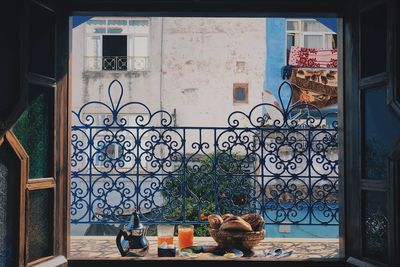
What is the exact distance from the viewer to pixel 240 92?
1284 centimetres

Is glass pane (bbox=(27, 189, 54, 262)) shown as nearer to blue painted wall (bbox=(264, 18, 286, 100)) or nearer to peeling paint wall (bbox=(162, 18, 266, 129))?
peeling paint wall (bbox=(162, 18, 266, 129))

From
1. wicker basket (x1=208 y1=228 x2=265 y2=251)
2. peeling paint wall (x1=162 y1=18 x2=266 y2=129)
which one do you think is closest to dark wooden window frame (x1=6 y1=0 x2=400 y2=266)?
wicker basket (x1=208 y1=228 x2=265 y2=251)

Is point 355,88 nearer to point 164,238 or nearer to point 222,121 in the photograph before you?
point 164,238

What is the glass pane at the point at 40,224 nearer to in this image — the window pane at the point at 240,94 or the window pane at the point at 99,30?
the window pane at the point at 240,94

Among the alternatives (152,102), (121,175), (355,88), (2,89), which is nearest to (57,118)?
(2,89)

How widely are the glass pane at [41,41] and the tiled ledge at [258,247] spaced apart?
1.05m

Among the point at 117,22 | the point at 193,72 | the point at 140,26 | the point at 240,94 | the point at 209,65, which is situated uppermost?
the point at 117,22

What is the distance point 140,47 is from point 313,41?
4.36m

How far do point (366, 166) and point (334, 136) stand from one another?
34.6 inches

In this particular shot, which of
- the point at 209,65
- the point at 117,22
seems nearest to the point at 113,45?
the point at 117,22

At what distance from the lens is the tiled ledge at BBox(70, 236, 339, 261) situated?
113 inches

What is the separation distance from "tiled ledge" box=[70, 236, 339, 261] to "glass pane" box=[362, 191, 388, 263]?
354 mm

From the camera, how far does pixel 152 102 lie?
12594mm

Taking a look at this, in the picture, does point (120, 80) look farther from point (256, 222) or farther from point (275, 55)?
point (256, 222)
